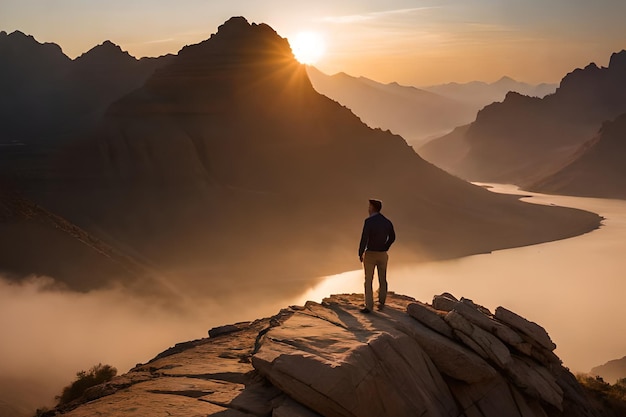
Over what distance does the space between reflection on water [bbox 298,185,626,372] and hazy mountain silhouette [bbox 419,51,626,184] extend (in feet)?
333

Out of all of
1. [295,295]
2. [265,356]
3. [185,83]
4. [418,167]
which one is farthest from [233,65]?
[265,356]


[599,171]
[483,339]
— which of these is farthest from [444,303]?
[599,171]

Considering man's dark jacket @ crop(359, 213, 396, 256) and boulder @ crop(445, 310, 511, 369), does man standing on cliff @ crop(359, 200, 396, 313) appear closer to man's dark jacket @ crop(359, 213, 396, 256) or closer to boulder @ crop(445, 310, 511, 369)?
man's dark jacket @ crop(359, 213, 396, 256)

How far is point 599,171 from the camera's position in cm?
12525

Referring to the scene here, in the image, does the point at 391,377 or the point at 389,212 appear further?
the point at 389,212

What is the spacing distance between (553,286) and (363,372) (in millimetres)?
44196

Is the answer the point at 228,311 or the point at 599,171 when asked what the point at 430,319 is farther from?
the point at 599,171

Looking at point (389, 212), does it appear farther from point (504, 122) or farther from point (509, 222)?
point (504, 122)

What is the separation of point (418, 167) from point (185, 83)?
3449 centimetres

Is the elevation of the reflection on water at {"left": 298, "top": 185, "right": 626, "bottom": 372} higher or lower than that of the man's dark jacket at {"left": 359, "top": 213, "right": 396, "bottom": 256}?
higher

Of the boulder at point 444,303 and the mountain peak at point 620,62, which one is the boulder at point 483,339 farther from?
the mountain peak at point 620,62

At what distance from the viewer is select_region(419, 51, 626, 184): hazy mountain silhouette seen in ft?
559

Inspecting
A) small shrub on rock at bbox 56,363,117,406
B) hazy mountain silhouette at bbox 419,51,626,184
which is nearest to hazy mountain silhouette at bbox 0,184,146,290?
small shrub on rock at bbox 56,363,117,406

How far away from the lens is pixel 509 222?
75688mm
